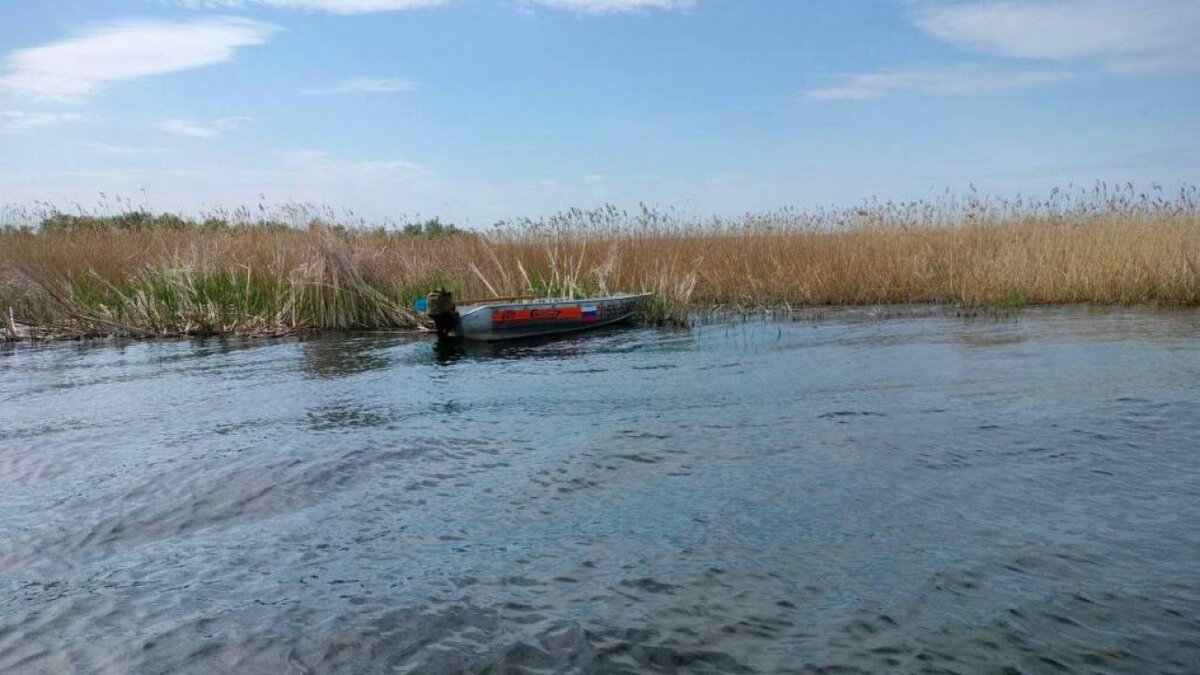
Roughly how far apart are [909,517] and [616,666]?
→ 230cm

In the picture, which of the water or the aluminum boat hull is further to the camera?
the aluminum boat hull

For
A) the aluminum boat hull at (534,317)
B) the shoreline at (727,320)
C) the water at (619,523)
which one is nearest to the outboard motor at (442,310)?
the aluminum boat hull at (534,317)

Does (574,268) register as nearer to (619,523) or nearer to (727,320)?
(727,320)

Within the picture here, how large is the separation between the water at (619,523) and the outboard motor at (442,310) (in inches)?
134

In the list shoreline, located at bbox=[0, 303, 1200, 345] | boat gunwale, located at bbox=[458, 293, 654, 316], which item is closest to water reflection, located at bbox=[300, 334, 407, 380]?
shoreline, located at bbox=[0, 303, 1200, 345]

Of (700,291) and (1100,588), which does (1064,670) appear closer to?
(1100,588)

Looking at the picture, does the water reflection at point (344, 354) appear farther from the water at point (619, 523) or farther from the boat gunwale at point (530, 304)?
the water at point (619, 523)

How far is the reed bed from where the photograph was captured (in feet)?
51.9

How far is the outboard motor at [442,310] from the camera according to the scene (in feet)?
44.5

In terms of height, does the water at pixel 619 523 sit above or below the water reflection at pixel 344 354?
below

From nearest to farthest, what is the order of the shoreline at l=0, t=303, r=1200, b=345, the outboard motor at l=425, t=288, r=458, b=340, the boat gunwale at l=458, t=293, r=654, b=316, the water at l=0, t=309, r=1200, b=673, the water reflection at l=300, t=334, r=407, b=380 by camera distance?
1. the water at l=0, t=309, r=1200, b=673
2. the water reflection at l=300, t=334, r=407, b=380
3. the outboard motor at l=425, t=288, r=458, b=340
4. the boat gunwale at l=458, t=293, r=654, b=316
5. the shoreline at l=0, t=303, r=1200, b=345

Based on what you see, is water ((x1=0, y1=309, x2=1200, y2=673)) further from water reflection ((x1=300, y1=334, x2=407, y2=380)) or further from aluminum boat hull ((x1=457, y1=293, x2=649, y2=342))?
aluminum boat hull ((x1=457, y1=293, x2=649, y2=342))

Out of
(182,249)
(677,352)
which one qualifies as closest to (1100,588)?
(677,352)

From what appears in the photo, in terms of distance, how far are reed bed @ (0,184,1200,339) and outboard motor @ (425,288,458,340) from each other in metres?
2.04
